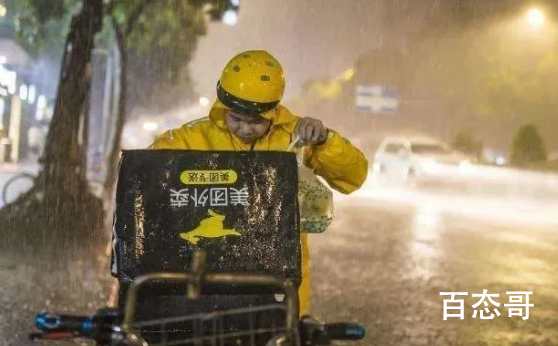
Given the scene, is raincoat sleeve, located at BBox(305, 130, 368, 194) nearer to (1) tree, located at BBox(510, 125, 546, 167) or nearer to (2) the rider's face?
(2) the rider's face

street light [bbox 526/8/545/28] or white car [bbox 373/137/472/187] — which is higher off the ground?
street light [bbox 526/8/545/28]

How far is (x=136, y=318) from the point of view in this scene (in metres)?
2.57

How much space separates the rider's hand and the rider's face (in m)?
0.26

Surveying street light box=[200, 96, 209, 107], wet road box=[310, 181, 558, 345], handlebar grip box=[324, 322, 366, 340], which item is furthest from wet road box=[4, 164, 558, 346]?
street light box=[200, 96, 209, 107]

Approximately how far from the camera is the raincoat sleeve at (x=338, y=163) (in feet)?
11.2

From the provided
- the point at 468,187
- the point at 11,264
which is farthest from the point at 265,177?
the point at 468,187

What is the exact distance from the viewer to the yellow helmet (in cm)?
334

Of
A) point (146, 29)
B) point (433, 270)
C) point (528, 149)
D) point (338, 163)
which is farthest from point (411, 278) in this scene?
point (528, 149)

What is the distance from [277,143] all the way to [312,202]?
400 millimetres

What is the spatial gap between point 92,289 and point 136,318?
18.4 ft

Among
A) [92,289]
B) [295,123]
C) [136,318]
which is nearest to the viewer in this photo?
[136,318]

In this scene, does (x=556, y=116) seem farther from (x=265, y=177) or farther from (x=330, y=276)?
(x=265, y=177)

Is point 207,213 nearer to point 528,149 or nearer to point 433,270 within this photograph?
point 433,270

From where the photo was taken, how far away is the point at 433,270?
392 inches
